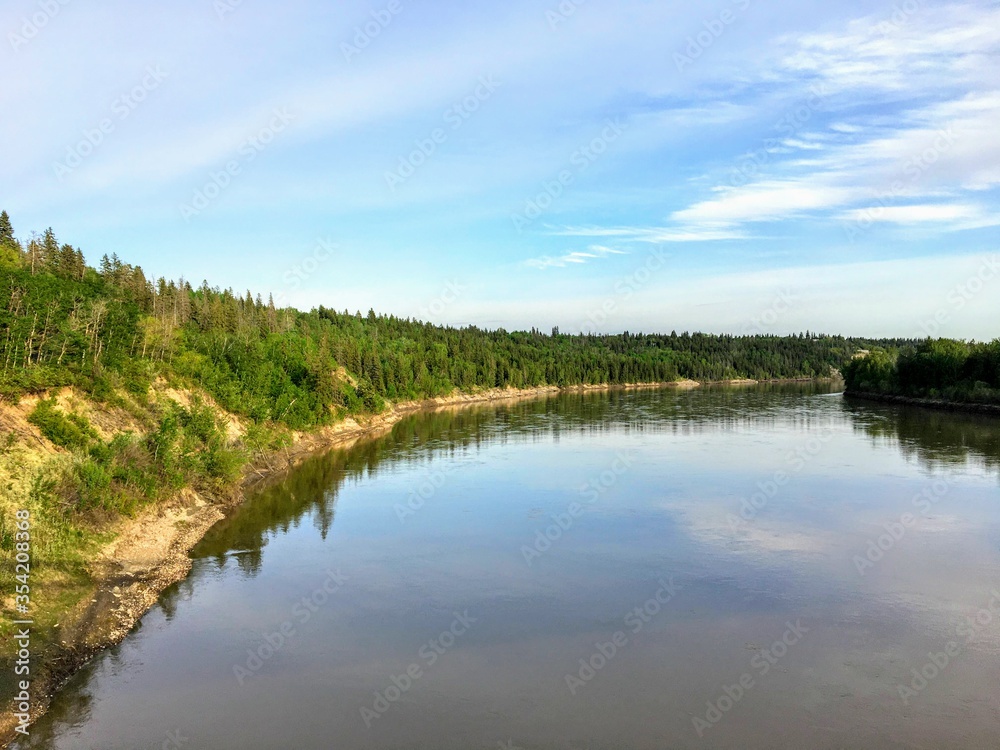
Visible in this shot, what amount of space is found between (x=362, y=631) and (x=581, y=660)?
24.7 ft

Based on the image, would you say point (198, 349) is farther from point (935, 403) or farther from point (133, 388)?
point (935, 403)

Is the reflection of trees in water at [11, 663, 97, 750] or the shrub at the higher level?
the shrub

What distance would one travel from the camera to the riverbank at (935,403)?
291 feet

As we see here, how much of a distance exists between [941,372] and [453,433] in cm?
7465

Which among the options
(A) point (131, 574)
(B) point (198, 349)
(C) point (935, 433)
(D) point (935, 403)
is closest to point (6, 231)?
(B) point (198, 349)

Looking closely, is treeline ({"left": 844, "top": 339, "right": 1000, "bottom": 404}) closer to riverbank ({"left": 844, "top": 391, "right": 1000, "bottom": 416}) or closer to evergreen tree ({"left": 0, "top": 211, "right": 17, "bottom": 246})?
riverbank ({"left": 844, "top": 391, "right": 1000, "bottom": 416})

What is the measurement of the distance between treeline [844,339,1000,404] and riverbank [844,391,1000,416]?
2.39 feet

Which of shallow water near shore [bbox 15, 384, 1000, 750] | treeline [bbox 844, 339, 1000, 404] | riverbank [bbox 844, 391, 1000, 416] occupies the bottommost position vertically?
shallow water near shore [bbox 15, 384, 1000, 750]

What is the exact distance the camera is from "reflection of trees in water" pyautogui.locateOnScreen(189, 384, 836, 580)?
1416 inches

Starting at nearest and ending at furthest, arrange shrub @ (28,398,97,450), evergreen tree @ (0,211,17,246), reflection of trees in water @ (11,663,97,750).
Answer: reflection of trees in water @ (11,663,97,750)
shrub @ (28,398,97,450)
evergreen tree @ (0,211,17,246)

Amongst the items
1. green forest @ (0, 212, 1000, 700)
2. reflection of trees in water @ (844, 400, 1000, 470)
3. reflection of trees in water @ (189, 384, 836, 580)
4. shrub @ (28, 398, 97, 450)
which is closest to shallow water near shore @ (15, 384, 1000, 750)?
reflection of trees in water @ (189, 384, 836, 580)

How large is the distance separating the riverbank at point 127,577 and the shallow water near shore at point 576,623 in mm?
533

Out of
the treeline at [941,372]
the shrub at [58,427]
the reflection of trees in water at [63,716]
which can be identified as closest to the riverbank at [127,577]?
the reflection of trees in water at [63,716]

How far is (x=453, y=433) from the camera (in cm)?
7800
